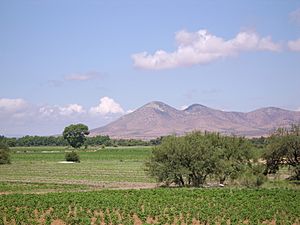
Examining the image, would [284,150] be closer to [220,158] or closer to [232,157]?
[232,157]

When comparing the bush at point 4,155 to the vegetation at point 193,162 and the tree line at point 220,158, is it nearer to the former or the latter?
the tree line at point 220,158

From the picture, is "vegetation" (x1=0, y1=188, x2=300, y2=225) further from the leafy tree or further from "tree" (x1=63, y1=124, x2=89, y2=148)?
"tree" (x1=63, y1=124, x2=89, y2=148)

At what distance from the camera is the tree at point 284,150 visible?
52.1 meters

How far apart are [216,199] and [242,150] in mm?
17568

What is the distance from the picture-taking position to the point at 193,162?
48.4 m

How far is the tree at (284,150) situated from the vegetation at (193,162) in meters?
3.23

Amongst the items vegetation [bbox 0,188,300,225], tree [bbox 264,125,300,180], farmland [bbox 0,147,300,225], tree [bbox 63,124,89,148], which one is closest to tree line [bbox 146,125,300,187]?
tree [bbox 264,125,300,180]

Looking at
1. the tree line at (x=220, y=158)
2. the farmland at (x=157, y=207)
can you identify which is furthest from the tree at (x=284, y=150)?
the farmland at (x=157, y=207)

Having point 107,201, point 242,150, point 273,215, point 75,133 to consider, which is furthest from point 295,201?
point 75,133

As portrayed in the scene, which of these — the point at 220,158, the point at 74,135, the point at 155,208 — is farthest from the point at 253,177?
the point at 74,135

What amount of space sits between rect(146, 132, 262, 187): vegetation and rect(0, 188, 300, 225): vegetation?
775 cm

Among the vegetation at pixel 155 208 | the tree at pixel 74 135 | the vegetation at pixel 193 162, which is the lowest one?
the vegetation at pixel 155 208

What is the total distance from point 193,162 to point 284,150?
11.8 meters

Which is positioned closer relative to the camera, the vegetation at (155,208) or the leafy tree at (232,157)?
the vegetation at (155,208)
